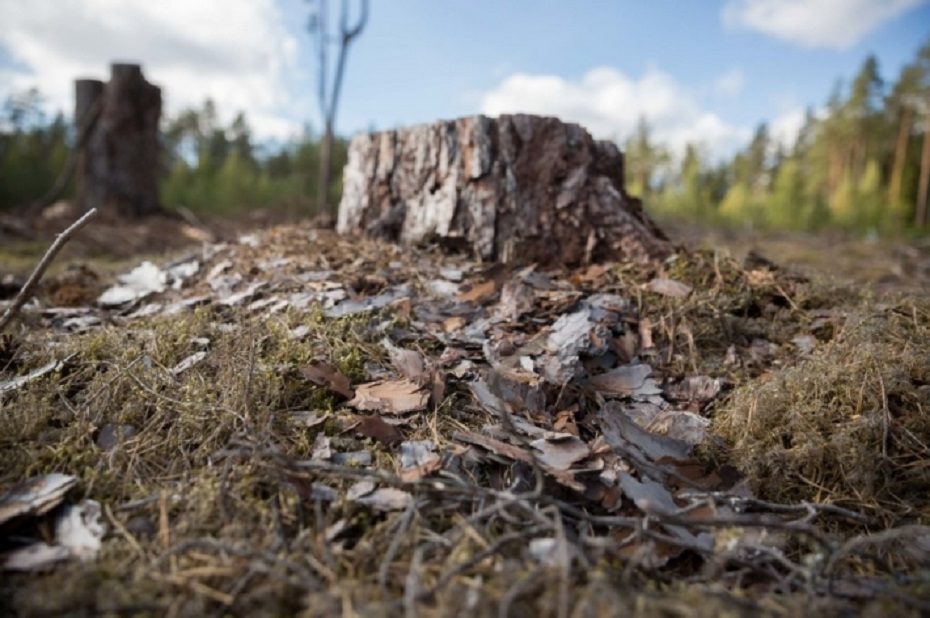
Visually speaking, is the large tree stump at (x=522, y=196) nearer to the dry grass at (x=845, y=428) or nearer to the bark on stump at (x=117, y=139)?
the dry grass at (x=845, y=428)

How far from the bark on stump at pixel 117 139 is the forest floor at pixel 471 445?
6.06 metres

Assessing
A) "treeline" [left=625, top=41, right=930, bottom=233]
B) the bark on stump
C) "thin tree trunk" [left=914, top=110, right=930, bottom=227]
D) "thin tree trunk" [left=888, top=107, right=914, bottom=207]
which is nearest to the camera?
the bark on stump

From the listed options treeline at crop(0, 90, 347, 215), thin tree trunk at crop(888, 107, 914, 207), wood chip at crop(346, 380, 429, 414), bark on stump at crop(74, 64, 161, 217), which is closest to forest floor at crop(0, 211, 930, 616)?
wood chip at crop(346, 380, 429, 414)

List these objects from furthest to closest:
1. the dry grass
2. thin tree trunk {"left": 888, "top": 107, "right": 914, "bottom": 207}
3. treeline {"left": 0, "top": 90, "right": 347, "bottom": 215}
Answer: thin tree trunk {"left": 888, "top": 107, "right": 914, "bottom": 207}, treeline {"left": 0, "top": 90, "right": 347, "bottom": 215}, the dry grass

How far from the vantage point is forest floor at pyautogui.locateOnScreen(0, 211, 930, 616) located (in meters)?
1.15

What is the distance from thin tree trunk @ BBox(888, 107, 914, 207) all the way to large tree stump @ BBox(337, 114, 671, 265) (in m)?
32.0

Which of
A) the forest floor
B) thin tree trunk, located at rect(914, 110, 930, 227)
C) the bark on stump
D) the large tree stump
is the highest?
thin tree trunk, located at rect(914, 110, 930, 227)

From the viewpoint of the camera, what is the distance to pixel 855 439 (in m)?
1.73

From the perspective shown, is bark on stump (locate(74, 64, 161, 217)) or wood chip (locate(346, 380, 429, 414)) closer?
wood chip (locate(346, 380, 429, 414))

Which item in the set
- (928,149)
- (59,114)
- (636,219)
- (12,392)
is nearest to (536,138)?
(636,219)

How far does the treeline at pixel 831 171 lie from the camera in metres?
20.7

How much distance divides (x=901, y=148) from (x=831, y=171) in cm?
312

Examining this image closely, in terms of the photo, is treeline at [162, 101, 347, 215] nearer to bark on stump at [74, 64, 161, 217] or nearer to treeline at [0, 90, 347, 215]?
treeline at [0, 90, 347, 215]

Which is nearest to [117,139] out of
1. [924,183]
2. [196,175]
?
[196,175]
